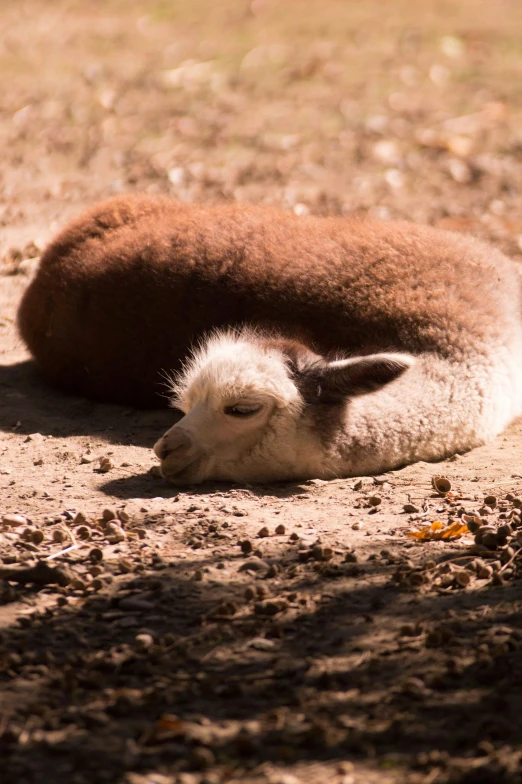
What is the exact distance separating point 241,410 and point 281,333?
2.53 ft

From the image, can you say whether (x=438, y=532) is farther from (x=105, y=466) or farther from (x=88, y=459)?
(x=88, y=459)

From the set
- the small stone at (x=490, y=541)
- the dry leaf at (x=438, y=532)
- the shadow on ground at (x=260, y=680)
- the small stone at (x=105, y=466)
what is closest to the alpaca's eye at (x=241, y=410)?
the small stone at (x=105, y=466)

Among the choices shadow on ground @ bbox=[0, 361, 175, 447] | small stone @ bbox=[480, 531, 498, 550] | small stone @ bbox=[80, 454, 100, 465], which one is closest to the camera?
small stone @ bbox=[480, 531, 498, 550]

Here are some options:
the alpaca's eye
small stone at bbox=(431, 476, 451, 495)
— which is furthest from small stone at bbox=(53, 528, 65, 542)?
small stone at bbox=(431, 476, 451, 495)

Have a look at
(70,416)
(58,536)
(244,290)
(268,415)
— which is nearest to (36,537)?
(58,536)

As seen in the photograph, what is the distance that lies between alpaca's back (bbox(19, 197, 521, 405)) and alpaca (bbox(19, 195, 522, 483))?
10 millimetres

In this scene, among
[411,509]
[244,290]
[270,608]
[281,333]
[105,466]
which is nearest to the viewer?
[270,608]

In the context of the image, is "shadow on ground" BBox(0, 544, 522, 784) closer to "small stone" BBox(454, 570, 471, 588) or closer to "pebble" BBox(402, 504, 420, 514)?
"small stone" BBox(454, 570, 471, 588)

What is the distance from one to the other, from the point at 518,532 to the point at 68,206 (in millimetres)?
6798

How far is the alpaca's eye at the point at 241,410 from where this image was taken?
16.6 ft

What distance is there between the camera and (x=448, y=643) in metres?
3.40

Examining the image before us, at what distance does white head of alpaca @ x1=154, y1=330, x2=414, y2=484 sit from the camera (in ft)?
16.5

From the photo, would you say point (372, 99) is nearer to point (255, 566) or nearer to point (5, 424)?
point (5, 424)

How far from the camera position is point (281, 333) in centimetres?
570
